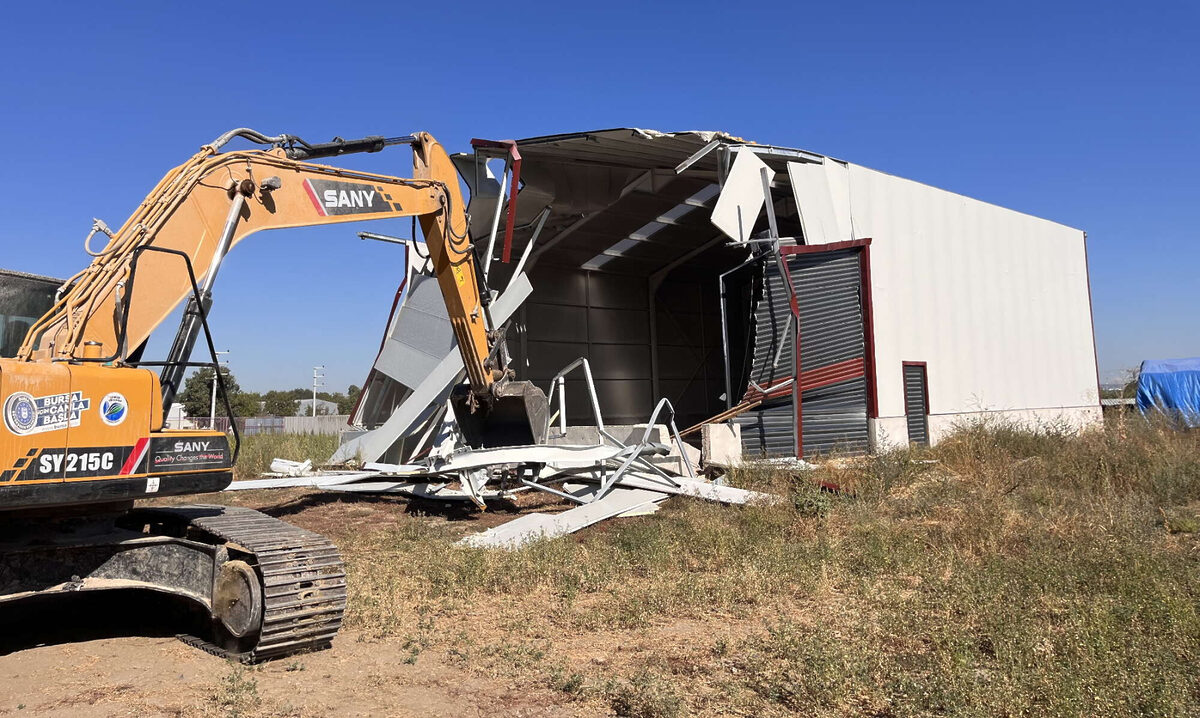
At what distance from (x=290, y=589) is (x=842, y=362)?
35.9 ft

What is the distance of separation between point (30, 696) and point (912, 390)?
13.9 metres

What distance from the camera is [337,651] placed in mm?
5266

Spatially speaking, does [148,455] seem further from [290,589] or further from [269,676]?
[269,676]

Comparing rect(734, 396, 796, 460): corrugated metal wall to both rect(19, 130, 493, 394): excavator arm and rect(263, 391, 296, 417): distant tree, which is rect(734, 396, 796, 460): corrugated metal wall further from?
rect(263, 391, 296, 417): distant tree

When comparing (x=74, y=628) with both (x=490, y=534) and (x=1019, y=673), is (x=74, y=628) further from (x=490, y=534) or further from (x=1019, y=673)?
(x=1019, y=673)

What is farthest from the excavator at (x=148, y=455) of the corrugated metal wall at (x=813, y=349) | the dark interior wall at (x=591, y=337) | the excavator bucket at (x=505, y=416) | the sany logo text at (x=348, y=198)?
the dark interior wall at (x=591, y=337)

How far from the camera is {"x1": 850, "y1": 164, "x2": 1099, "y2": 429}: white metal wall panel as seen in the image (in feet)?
49.6

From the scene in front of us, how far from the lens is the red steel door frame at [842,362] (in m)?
13.4

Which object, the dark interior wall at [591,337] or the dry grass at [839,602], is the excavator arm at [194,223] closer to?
the dry grass at [839,602]

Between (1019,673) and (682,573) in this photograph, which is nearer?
(1019,673)

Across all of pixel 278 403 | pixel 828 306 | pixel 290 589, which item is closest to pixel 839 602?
pixel 290 589

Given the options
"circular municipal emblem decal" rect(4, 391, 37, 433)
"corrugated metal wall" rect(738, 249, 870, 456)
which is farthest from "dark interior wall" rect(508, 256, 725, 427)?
"circular municipal emblem decal" rect(4, 391, 37, 433)

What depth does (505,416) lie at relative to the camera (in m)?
12.2

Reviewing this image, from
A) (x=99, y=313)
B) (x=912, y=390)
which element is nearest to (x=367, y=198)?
(x=99, y=313)
